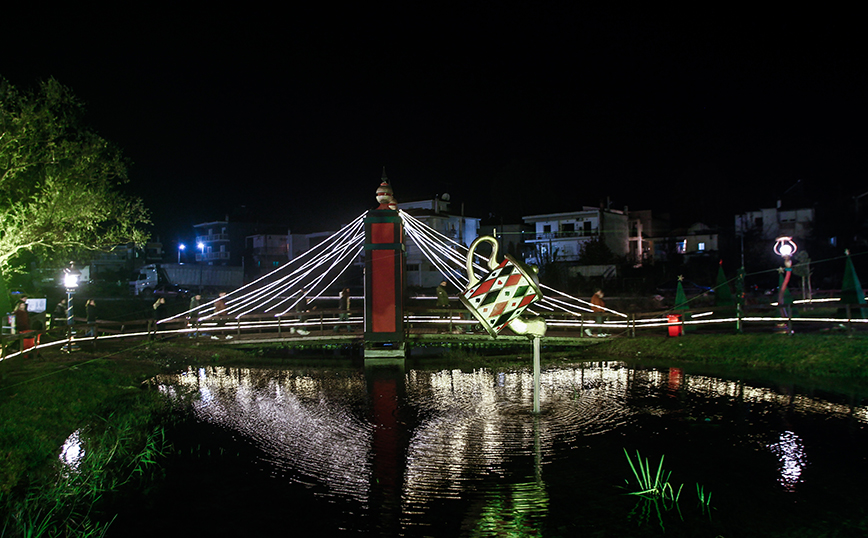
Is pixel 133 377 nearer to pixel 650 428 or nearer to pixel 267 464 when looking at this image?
pixel 267 464

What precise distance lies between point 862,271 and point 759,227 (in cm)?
1465

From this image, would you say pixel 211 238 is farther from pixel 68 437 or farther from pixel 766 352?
pixel 766 352

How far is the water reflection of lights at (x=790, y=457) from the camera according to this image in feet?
22.5

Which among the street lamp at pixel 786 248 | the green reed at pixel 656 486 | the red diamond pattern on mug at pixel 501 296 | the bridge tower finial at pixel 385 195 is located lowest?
the green reed at pixel 656 486

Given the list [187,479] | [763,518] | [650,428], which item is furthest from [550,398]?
[187,479]

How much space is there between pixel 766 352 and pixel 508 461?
11.0 metres

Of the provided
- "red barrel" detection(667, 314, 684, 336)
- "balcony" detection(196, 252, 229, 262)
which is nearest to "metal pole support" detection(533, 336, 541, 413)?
"red barrel" detection(667, 314, 684, 336)

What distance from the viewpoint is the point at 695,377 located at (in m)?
13.6

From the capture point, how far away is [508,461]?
7684 mm

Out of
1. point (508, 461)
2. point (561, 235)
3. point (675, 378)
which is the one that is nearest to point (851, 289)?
point (675, 378)

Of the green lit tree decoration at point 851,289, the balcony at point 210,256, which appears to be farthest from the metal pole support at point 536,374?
the balcony at point 210,256

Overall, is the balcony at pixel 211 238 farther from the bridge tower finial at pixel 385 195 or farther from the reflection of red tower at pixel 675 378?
the reflection of red tower at pixel 675 378

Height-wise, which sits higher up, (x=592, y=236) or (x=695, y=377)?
(x=592, y=236)

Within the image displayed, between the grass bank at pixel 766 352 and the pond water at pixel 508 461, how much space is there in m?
2.42
